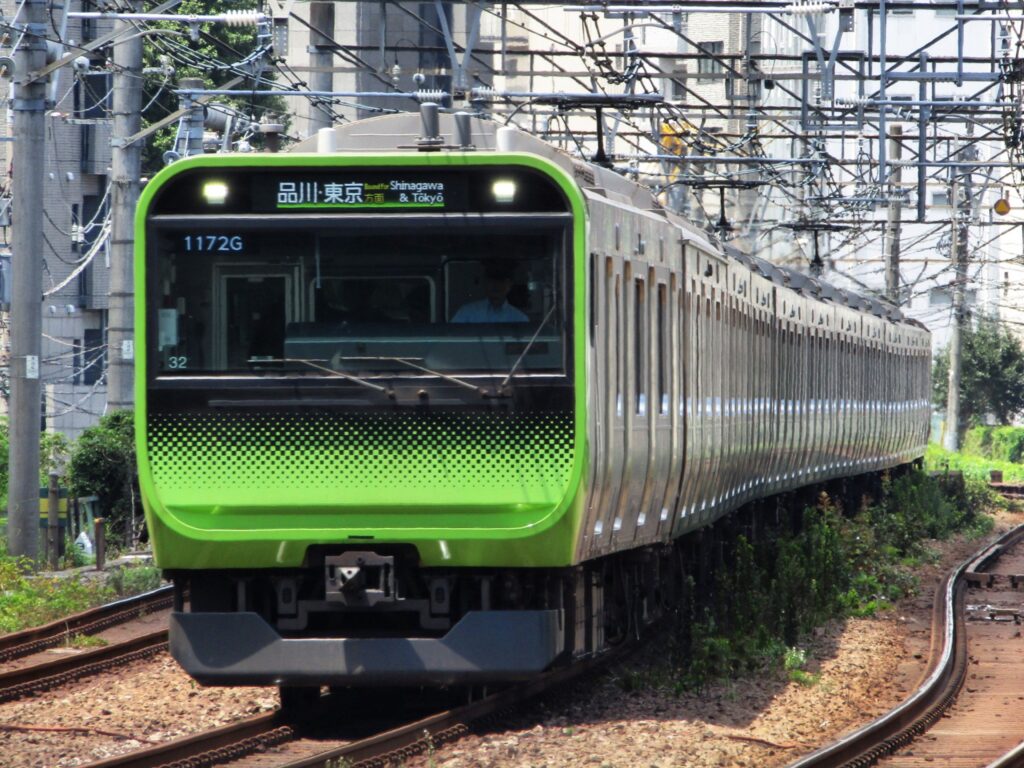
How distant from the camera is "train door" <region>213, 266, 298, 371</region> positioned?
9.52 meters

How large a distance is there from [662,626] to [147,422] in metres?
6.14

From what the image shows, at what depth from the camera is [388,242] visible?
9555 mm

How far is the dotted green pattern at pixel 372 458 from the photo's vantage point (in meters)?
9.43

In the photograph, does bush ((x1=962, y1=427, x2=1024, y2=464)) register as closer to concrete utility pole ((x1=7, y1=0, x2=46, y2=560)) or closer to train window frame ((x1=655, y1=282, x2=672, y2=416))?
concrete utility pole ((x1=7, y1=0, x2=46, y2=560))

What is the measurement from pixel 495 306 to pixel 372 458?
3.11 ft

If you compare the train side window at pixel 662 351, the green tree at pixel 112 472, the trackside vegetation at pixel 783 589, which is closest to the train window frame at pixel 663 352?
the train side window at pixel 662 351

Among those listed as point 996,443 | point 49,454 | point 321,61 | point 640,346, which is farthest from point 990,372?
point 640,346

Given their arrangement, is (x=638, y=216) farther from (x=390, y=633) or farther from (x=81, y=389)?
(x=81, y=389)

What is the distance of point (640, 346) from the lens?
1108 centimetres

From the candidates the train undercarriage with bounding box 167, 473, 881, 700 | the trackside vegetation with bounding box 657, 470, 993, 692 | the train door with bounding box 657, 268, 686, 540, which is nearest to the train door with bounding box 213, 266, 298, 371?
the train undercarriage with bounding box 167, 473, 881, 700

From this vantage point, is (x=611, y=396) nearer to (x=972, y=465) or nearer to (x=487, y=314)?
(x=487, y=314)

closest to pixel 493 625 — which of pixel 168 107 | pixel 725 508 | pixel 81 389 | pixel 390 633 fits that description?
pixel 390 633

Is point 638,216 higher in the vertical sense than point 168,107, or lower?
lower

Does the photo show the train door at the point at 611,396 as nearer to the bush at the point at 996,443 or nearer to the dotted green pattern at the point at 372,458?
the dotted green pattern at the point at 372,458
